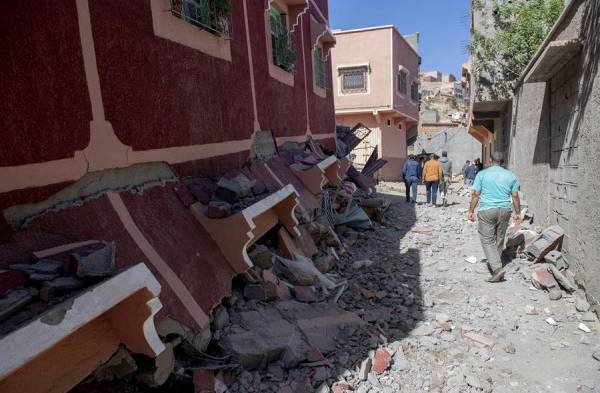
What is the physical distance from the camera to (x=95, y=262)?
81.8 inches

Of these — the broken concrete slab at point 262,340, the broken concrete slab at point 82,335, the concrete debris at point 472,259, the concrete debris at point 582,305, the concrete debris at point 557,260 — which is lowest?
the concrete debris at point 472,259

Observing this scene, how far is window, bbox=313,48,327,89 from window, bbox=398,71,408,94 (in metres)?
11.4

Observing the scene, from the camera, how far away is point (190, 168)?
384cm

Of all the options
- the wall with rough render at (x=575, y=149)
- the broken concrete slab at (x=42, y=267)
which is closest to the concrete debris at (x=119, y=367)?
the broken concrete slab at (x=42, y=267)

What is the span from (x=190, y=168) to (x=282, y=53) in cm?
377

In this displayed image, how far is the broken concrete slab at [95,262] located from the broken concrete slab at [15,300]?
0.21 m

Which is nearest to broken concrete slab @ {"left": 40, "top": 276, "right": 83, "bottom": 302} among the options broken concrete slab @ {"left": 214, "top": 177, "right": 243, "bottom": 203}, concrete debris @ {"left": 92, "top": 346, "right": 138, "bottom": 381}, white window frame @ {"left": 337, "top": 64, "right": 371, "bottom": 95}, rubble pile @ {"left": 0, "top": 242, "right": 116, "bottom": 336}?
rubble pile @ {"left": 0, "top": 242, "right": 116, "bottom": 336}

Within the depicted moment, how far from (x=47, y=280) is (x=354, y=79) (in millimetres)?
19741

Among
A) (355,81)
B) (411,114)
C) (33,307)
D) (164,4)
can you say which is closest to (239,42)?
(164,4)

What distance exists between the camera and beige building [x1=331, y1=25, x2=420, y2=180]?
777 inches

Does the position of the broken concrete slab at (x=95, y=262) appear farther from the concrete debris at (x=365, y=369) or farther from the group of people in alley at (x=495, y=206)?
the group of people in alley at (x=495, y=206)

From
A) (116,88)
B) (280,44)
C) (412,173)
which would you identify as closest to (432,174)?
(412,173)

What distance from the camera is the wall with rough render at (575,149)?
4395 millimetres

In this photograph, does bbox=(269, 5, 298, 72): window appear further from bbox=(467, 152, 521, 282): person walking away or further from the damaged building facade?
bbox=(467, 152, 521, 282): person walking away
